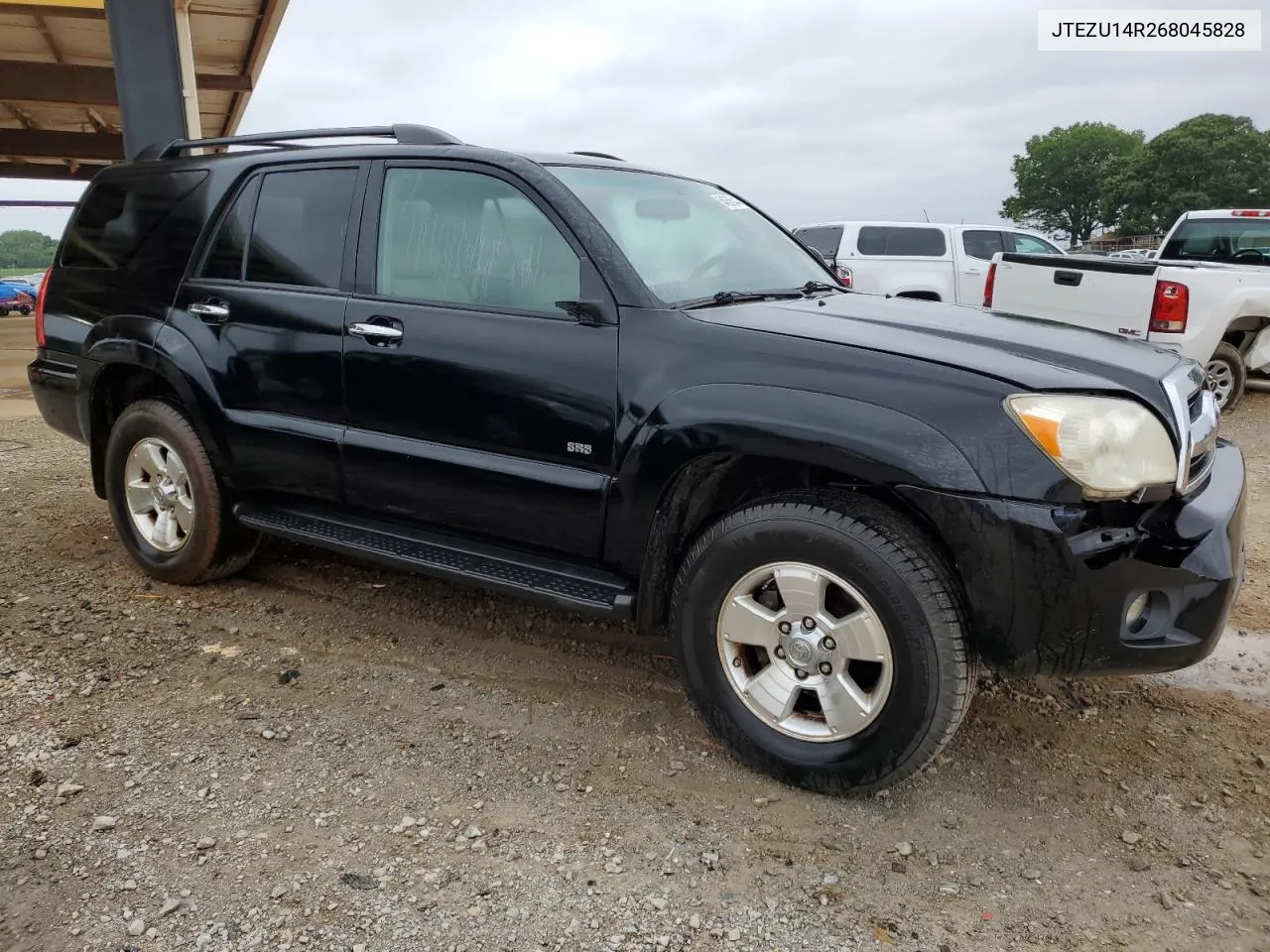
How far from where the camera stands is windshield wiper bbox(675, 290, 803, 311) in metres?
2.87

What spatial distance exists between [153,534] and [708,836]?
2869 mm

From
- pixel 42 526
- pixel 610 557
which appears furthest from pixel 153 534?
pixel 610 557

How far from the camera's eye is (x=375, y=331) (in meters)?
3.16

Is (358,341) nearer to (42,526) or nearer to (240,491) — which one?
(240,491)

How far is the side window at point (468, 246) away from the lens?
2.97m

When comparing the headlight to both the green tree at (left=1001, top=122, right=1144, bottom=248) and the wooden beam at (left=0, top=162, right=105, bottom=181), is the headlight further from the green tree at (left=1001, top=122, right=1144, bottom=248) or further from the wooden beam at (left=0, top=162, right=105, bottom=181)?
the green tree at (left=1001, top=122, right=1144, bottom=248)

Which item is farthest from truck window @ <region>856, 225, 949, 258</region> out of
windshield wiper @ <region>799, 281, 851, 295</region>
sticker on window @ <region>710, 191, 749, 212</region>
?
windshield wiper @ <region>799, 281, 851, 295</region>

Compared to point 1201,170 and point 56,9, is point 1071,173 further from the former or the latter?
point 56,9

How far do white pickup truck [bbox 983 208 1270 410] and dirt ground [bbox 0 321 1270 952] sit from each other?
4453 millimetres

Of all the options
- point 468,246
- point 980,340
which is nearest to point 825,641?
point 980,340

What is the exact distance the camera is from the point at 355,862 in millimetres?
2297

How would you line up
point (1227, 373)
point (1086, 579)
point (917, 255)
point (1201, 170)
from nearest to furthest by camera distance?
point (1086, 579) → point (1227, 373) → point (917, 255) → point (1201, 170)

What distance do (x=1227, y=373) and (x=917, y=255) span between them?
457 cm

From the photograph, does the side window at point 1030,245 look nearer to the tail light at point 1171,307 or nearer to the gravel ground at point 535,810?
the tail light at point 1171,307
